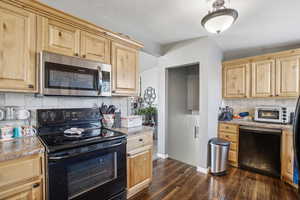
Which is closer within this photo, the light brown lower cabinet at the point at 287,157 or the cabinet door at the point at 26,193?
the cabinet door at the point at 26,193

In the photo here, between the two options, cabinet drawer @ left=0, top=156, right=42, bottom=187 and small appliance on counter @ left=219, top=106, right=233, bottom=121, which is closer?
cabinet drawer @ left=0, top=156, right=42, bottom=187

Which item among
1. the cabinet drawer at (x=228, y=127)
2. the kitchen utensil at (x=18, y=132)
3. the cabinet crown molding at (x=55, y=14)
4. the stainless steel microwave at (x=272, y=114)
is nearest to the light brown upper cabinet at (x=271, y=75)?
the stainless steel microwave at (x=272, y=114)

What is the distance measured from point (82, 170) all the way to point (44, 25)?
5.11 feet

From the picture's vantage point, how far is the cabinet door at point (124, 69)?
216 cm

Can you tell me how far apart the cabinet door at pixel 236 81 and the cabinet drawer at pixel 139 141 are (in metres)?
2.34

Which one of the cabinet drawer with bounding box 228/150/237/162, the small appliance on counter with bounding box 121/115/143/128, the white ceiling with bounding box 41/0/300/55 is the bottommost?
the cabinet drawer with bounding box 228/150/237/162

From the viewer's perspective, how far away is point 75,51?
1754 millimetres

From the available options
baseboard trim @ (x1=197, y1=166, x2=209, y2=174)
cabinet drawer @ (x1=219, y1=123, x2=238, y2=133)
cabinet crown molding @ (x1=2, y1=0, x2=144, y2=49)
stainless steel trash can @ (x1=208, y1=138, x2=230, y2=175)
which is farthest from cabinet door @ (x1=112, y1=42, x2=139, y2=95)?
cabinet drawer @ (x1=219, y1=123, x2=238, y2=133)

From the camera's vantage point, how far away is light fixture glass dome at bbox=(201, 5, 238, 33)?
5.18 feet

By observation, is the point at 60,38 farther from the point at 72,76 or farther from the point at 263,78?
the point at 263,78

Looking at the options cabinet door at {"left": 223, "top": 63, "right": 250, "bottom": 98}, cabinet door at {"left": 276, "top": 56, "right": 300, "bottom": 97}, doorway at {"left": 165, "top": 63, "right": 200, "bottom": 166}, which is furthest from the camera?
doorway at {"left": 165, "top": 63, "right": 200, "bottom": 166}

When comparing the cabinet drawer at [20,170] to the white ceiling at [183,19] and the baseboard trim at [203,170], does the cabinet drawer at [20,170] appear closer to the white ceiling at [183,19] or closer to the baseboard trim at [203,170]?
the white ceiling at [183,19]

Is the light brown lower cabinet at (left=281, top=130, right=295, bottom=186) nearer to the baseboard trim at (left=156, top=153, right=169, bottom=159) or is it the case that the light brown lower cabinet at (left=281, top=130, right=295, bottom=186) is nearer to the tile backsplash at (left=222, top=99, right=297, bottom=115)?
the tile backsplash at (left=222, top=99, right=297, bottom=115)

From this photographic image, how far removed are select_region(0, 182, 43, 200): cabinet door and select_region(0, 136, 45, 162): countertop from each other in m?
0.25
